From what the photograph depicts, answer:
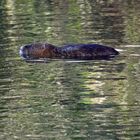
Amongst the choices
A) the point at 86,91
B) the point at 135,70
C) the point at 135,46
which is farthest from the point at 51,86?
the point at 135,46

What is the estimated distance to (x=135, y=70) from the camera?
1655 centimetres

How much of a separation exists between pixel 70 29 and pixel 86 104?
930 centimetres

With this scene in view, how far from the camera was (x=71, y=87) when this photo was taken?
15.2 m

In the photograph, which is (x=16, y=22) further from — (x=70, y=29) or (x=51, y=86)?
(x=51, y=86)

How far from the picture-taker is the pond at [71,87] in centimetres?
1252

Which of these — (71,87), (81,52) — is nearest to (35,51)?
(81,52)

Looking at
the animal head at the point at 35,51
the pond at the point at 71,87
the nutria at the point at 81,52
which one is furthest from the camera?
the animal head at the point at 35,51

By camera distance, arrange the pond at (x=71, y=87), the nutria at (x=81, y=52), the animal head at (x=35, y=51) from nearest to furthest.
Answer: the pond at (x=71, y=87) → the nutria at (x=81, y=52) → the animal head at (x=35, y=51)

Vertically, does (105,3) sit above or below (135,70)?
below

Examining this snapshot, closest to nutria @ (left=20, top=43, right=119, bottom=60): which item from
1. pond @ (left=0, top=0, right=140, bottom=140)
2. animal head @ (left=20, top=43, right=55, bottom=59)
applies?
animal head @ (left=20, top=43, right=55, bottom=59)

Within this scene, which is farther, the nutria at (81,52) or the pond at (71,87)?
the nutria at (81,52)

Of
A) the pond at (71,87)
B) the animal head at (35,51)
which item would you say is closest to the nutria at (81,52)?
the animal head at (35,51)

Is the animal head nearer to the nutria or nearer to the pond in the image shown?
the nutria

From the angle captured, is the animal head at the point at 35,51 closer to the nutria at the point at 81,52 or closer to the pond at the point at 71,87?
the nutria at the point at 81,52
